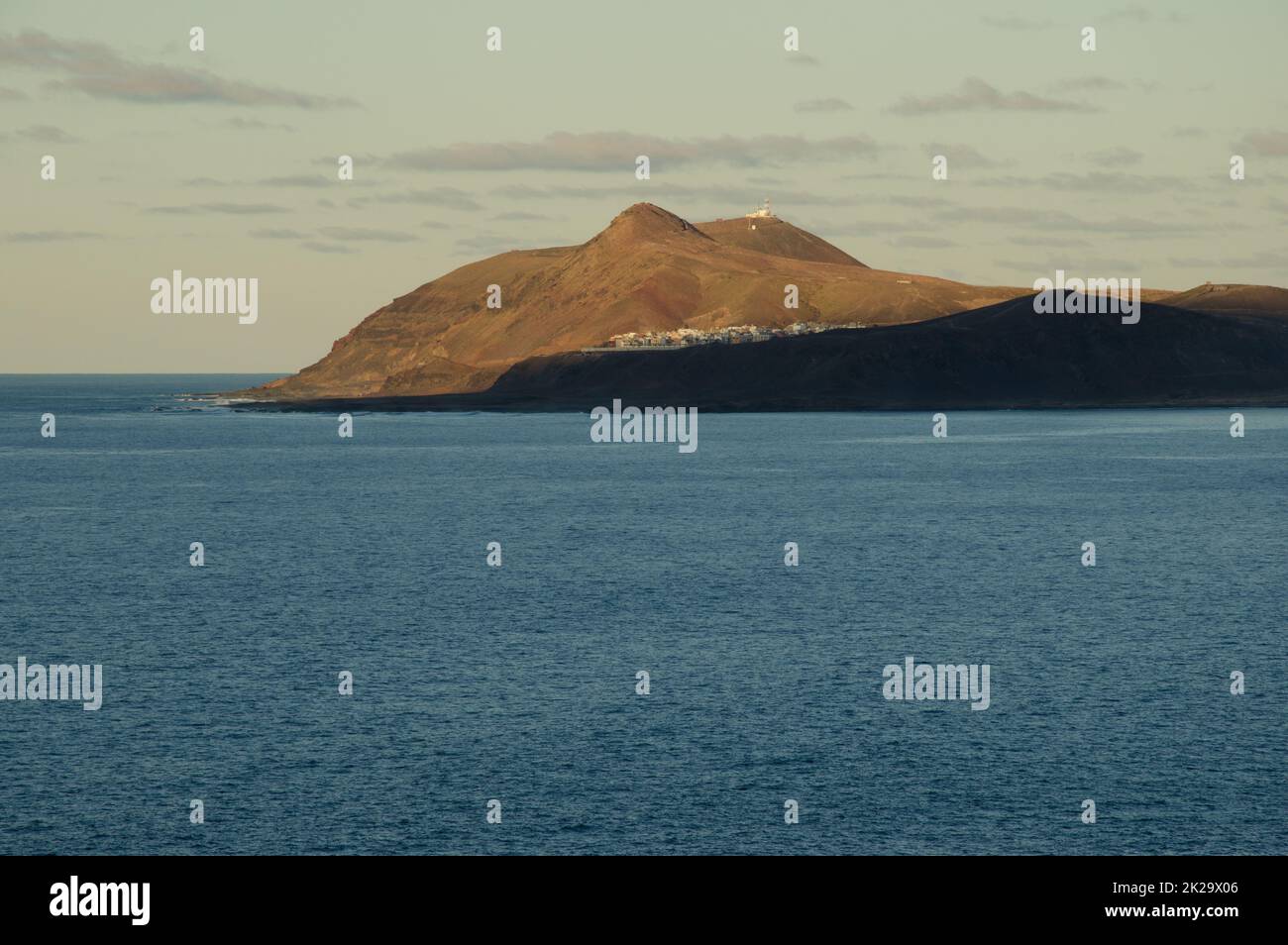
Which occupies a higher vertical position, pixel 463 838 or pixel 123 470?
pixel 123 470

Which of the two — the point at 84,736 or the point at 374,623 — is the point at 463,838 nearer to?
the point at 84,736

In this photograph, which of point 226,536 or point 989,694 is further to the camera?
point 226,536
